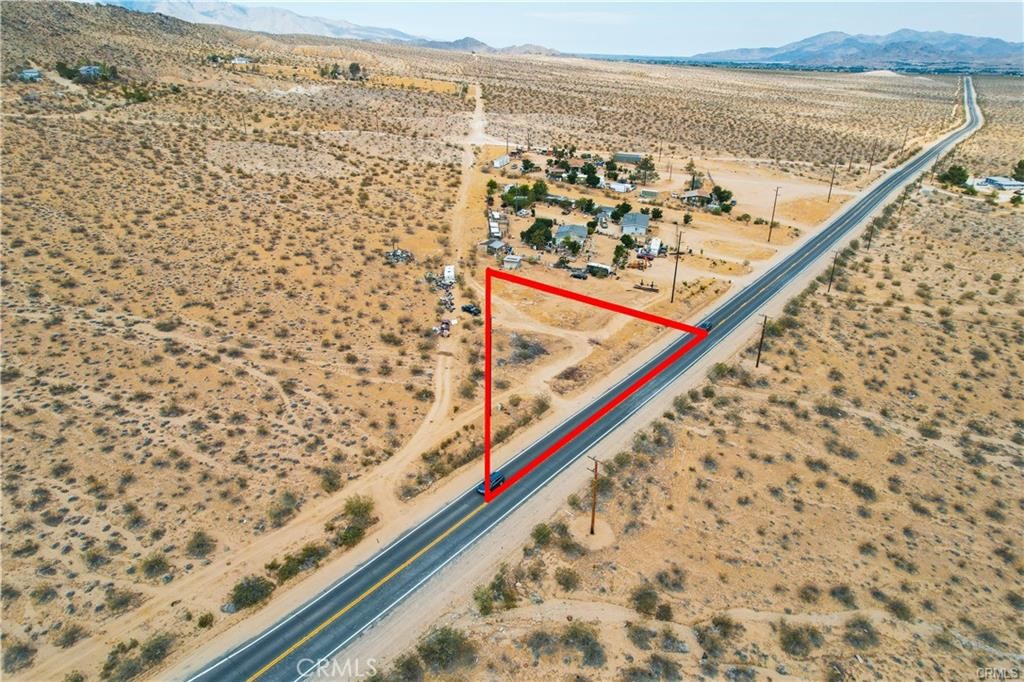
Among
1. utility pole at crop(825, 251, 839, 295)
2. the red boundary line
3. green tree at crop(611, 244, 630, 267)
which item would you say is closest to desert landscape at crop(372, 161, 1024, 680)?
the red boundary line

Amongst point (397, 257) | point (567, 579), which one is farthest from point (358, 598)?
point (397, 257)

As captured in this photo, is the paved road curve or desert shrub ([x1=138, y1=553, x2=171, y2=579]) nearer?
the paved road curve

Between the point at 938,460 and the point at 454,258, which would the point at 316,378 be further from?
the point at 938,460

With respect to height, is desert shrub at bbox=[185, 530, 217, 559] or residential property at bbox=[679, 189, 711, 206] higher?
residential property at bbox=[679, 189, 711, 206]

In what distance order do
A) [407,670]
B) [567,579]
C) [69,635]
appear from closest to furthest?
[407,670] < [69,635] < [567,579]

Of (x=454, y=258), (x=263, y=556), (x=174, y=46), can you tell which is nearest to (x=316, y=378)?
(x=263, y=556)

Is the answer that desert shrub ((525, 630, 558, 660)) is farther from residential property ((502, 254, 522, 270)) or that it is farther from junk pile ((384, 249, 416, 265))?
residential property ((502, 254, 522, 270))

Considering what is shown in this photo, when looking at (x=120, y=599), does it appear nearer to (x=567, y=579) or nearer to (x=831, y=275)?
(x=567, y=579)

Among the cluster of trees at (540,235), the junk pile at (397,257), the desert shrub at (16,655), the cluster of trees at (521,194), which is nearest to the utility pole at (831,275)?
the cluster of trees at (540,235)
